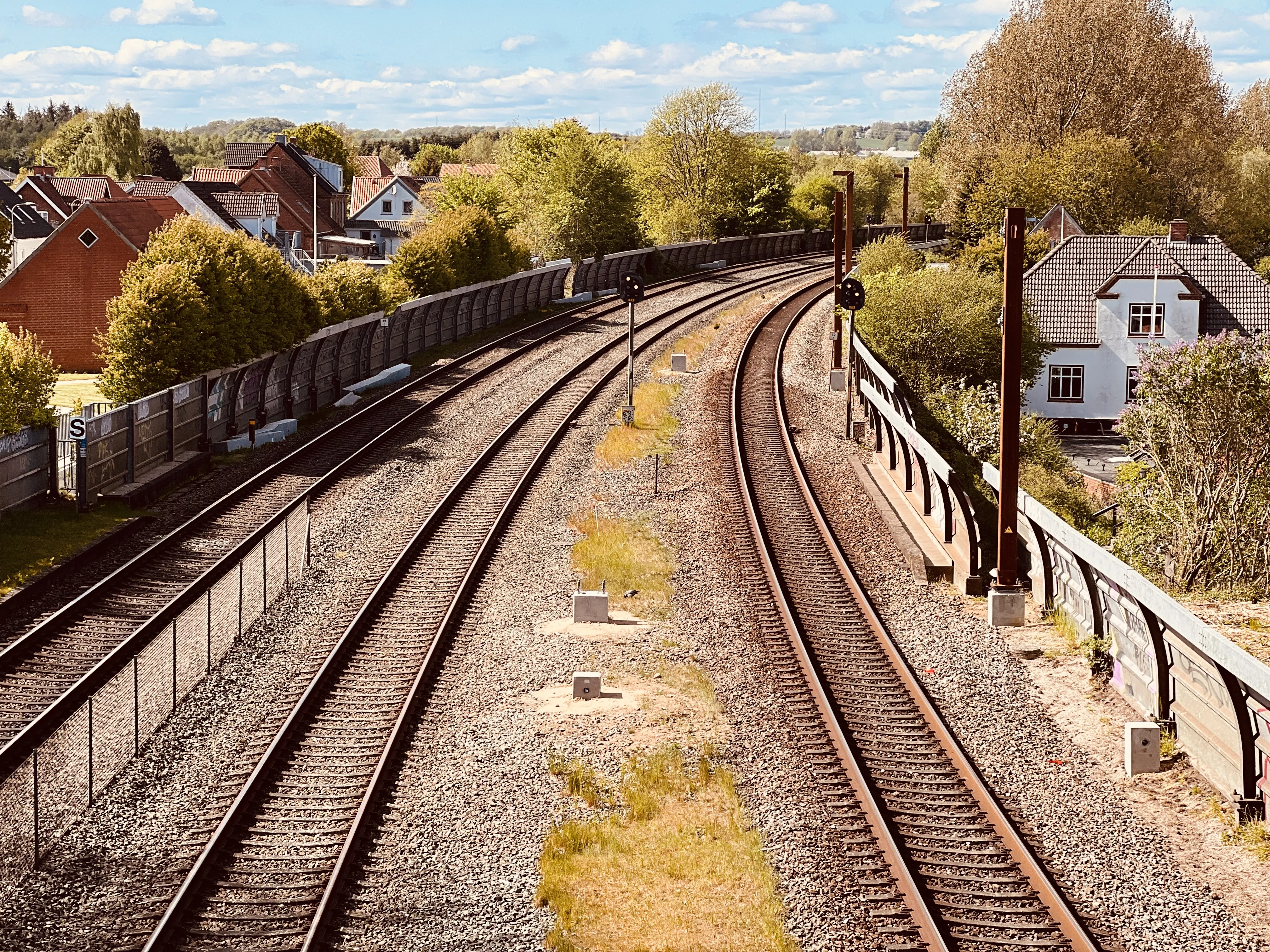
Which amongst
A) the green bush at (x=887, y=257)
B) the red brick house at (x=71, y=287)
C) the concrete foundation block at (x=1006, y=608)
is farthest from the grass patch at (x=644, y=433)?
the red brick house at (x=71, y=287)

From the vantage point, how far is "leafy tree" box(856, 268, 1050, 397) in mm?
41094

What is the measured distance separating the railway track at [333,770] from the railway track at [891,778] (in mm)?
4893

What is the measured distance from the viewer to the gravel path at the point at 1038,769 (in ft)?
39.5

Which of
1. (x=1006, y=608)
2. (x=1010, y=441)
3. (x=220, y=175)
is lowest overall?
(x=1006, y=608)

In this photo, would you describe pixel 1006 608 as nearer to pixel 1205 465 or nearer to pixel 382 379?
pixel 1205 465

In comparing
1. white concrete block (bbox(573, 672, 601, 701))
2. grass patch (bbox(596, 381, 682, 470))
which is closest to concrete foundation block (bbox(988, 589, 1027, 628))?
white concrete block (bbox(573, 672, 601, 701))

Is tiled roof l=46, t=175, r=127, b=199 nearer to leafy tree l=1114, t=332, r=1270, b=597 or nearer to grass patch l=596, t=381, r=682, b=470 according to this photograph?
grass patch l=596, t=381, r=682, b=470

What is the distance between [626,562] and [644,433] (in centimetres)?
1071

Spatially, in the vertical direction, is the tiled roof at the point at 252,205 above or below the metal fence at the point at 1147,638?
above

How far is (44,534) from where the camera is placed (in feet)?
77.2

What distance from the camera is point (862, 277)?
50938 millimetres

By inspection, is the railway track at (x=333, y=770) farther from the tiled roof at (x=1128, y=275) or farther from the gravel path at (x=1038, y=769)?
the tiled roof at (x=1128, y=275)

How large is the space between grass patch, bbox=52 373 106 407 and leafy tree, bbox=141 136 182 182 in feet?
350

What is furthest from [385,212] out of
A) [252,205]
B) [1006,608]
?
[1006,608]
